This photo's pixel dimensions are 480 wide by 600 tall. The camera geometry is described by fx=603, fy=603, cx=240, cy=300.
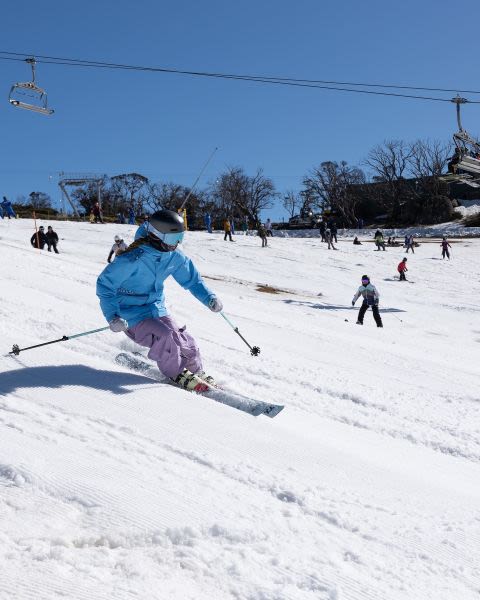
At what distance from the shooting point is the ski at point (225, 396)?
454 cm

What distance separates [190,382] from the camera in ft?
15.8

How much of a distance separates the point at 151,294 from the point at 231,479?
85.2 inches

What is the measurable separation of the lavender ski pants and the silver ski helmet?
64 cm

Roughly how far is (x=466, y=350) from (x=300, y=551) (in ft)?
32.8

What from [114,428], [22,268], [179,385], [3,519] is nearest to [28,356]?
[179,385]

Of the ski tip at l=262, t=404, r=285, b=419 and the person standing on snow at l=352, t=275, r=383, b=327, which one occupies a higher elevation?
the ski tip at l=262, t=404, r=285, b=419

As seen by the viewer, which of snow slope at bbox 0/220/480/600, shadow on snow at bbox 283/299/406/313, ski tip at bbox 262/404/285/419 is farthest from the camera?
shadow on snow at bbox 283/299/406/313

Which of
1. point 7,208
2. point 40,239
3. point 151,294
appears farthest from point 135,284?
point 7,208

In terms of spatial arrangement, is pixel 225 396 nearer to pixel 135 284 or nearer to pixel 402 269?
pixel 135 284

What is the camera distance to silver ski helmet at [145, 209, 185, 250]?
15.7 feet

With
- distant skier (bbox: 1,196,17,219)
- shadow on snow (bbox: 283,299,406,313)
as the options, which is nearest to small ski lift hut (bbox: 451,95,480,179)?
shadow on snow (bbox: 283,299,406,313)

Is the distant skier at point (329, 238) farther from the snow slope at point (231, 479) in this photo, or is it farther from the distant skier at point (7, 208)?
the snow slope at point (231, 479)

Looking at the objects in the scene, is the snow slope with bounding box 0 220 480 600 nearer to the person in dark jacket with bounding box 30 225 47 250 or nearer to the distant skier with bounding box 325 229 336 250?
the person in dark jacket with bounding box 30 225 47 250

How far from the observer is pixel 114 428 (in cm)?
368
